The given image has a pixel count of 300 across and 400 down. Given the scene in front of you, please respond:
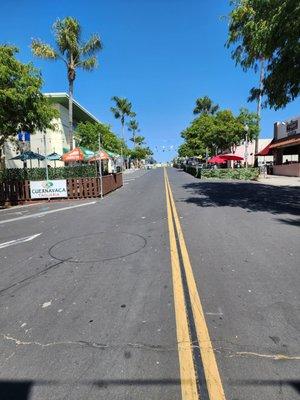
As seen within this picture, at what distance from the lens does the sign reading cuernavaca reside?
62.6 ft

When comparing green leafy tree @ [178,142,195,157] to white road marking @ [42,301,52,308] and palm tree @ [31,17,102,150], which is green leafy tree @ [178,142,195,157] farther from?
white road marking @ [42,301,52,308]

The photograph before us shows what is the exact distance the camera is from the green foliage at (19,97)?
14.9 meters

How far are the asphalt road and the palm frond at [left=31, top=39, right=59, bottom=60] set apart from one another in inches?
897

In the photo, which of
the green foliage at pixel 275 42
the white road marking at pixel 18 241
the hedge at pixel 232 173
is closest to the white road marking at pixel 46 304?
the white road marking at pixel 18 241

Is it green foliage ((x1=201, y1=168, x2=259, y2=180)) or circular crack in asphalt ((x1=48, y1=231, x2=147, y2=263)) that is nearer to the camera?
circular crack in asphalt ((x1=48, y1=231, x2=147, y2=263))

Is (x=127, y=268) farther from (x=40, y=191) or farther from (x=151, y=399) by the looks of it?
(x=40, y=191)

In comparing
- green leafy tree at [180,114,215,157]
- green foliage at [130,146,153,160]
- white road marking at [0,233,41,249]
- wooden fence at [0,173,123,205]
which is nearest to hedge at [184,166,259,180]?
green leafy tree at [180,114,215,157]

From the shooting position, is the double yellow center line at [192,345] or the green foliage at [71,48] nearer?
the double yellow center line at [192,345]

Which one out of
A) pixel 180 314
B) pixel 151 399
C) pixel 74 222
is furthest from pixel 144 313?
pixel 74 222

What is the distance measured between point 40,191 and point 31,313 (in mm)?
15359

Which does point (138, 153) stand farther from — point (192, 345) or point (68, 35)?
point (192, 345)

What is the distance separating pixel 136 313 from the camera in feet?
14.4

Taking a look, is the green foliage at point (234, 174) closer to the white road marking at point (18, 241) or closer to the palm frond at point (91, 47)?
the palm frond at point (91, 47)

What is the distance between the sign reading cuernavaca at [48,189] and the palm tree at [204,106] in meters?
65.0
